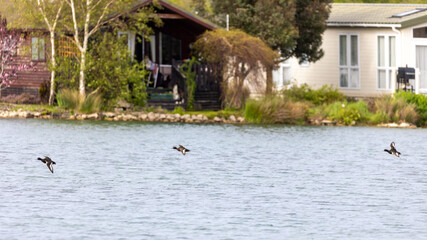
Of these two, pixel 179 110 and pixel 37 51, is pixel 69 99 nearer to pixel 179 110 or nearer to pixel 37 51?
pixel 179 110

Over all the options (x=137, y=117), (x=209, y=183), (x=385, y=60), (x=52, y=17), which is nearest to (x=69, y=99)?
(x=137, y=117)

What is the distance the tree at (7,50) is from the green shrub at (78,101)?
4.11 metres

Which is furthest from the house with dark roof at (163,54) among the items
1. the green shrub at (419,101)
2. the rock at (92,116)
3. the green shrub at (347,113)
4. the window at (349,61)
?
the window at (349,61)

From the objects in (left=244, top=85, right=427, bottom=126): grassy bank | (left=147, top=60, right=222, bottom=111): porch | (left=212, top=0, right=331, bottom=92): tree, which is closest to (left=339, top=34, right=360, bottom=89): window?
(left=212, top=0, right=331, bottom=92): tree

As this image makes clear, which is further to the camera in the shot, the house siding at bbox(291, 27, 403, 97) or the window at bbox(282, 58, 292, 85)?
the window at bbox(282, 58, 292, 85)

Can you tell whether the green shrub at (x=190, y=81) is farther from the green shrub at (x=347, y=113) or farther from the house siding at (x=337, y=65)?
the house siding at (x=337, y=65)

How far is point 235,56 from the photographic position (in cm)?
4838

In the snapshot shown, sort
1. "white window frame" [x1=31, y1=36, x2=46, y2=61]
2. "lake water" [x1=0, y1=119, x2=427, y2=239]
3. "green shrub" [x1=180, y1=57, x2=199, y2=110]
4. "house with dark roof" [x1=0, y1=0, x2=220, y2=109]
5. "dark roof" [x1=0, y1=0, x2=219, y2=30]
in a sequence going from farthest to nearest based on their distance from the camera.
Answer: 1. "white window frame" [x1=31, y1=36, x2=46, y2=61]
2. "house with dark roof" [x1=0, y1=0, x2=220, y2=109]
3. "green shrub" [x1=180, y1=57, x2=199, y2=110]
4. "dark roof" [x1=0, y1=0, x2=219, y2=30]
5. "lake water" [x1=0, y1=119, x2=427, y2=239]

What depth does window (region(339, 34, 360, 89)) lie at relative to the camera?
5712 centimetres

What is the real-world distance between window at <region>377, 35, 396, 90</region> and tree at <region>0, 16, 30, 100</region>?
18.8 meters

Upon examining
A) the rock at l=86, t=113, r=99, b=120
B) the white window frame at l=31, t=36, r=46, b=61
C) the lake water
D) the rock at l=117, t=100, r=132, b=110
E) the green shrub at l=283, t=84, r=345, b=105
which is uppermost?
the white window frame at l=31, t=36, r=46, b=61

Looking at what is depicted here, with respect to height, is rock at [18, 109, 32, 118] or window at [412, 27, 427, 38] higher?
window at [412, 27, 427, 38]

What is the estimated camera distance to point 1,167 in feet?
98.6

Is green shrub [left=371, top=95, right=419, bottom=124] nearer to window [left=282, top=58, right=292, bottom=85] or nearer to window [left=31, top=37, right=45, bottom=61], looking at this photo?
window [left=282, top=58, right=292, bottom=85]
